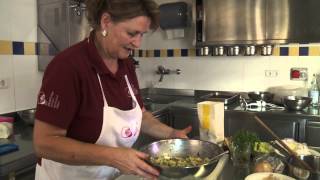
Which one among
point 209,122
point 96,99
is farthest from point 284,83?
point 96,99

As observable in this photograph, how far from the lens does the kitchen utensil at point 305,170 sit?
39.6 inches

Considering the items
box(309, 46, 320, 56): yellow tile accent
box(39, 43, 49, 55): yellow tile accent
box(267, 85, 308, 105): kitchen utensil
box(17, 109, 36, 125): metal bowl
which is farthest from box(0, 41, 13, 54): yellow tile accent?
box(309, 46, 320, 56): yellow tile accent

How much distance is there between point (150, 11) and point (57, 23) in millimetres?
1256

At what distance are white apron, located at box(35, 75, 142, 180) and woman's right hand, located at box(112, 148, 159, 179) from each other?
0.22m

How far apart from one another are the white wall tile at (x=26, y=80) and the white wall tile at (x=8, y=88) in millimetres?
33

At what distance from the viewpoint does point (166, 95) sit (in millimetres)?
3350

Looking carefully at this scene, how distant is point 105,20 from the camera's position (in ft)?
3.51

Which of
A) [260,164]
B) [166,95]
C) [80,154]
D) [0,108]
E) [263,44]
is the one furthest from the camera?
[166,95]

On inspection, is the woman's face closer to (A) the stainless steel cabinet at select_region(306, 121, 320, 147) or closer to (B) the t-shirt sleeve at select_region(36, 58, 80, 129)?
(B) the t-shirt sleeve at select_region(36, 58, 80, 129)

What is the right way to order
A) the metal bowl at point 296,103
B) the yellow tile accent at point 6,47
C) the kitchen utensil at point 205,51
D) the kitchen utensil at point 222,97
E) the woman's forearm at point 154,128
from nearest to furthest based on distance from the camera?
the woman's forearm at point 154,128 → the yellow tile accent at point 6,47 → the metal bowl at point 296,103 → the kitchen utensil at point 222,97 → the kitchen utensil at point 205,51

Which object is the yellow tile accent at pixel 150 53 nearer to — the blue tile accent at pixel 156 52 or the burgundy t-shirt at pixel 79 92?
the blue tile accent at pixel 156 52

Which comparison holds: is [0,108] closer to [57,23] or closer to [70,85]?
[57,23]

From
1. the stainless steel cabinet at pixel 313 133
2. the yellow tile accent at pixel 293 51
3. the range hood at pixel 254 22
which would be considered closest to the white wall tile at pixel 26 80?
the range hood at pixel 254 22

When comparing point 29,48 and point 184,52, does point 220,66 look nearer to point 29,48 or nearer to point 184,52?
point 184,52
